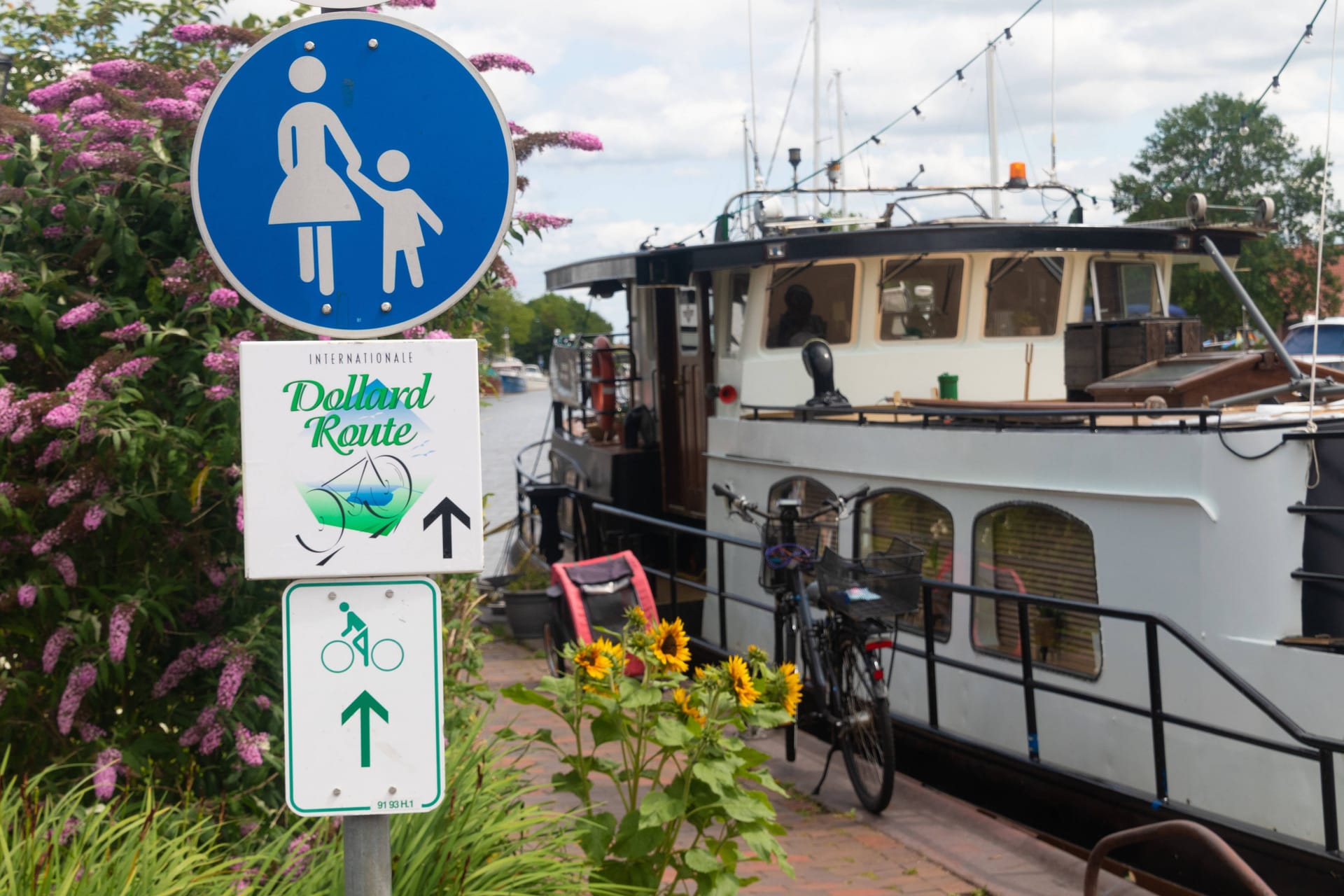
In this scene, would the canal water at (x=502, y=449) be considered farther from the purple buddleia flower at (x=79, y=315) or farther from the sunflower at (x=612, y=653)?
the purple buddleia flower at (x=79, y=315)

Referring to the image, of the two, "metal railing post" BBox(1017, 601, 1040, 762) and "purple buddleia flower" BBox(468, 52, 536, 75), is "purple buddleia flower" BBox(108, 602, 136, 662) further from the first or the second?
"metal railing post" BBox(1017, 601, 1040, 762)

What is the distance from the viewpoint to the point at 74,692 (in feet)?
12.0

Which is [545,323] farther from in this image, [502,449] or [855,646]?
[855,646]

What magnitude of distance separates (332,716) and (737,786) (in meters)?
1.71

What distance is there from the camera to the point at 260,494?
2.34 meters

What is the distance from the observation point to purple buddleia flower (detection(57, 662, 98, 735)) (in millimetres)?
3648

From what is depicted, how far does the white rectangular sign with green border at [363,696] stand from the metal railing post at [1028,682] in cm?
443

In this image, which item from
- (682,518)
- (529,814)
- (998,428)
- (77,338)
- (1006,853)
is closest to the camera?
(529,814)

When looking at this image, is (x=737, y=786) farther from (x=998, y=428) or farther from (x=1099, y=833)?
(x=998, y=428)

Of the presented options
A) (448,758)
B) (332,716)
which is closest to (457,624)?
(448,758)

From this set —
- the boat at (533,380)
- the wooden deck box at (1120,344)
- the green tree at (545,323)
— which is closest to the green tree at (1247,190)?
the green tree at (545,323)

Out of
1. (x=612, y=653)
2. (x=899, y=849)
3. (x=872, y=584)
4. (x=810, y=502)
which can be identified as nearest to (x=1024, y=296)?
(x=810, y=502)

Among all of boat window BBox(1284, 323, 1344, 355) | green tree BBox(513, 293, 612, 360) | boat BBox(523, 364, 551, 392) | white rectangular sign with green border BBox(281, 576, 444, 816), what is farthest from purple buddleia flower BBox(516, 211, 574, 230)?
boat BBox(523, 364, 551, 392)

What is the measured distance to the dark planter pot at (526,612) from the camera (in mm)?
10359
